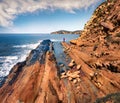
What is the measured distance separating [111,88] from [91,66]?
8280 millimetres

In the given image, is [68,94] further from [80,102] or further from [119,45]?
[119,45]

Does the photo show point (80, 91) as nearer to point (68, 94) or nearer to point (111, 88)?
point (68, 94)

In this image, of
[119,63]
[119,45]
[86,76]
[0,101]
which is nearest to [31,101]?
[0,101]

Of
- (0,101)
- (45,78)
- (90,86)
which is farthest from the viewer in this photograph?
(45,78)

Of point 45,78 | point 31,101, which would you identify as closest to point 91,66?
point 45,78

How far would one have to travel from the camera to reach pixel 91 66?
1046 inches

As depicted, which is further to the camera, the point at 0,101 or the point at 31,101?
the point at 0,101

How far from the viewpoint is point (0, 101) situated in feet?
59.6

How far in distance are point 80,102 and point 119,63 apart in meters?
7.56

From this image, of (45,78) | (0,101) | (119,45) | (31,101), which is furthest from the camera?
(119,45)

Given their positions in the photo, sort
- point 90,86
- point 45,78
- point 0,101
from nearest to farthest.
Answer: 1. point 0,101
2. point 90,86
3. point 45,78

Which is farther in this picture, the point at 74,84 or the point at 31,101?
the point at 74,84

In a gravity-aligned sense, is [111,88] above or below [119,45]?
below

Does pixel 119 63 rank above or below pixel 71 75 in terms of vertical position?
above
